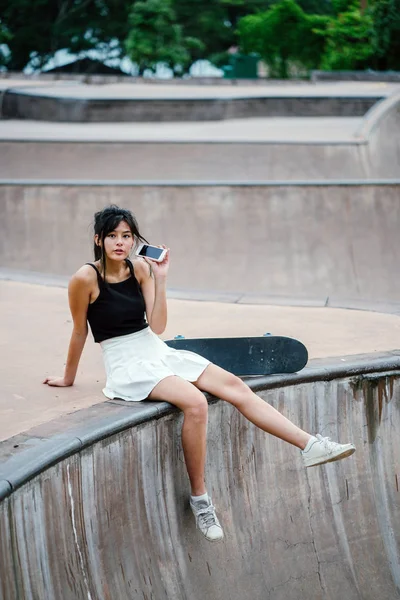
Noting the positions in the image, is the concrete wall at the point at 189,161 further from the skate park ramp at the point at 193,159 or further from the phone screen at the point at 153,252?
the phone screen at the point at 153,252

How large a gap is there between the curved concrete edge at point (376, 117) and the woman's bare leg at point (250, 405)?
33.6 ft

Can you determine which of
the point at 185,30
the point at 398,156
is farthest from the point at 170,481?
the point at 185,30

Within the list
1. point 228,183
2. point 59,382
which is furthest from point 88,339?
point 228,183

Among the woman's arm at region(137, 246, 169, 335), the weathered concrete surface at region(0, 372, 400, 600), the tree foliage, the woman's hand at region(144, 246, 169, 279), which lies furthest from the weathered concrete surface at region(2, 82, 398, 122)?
the woman's hand at region(144, 246, 169, 279)

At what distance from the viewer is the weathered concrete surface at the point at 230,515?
3266mm

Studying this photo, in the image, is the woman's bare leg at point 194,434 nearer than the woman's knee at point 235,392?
Yes

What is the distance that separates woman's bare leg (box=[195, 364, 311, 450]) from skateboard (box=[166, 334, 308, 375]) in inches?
19.3

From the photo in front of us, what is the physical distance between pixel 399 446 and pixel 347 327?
1.25 metres

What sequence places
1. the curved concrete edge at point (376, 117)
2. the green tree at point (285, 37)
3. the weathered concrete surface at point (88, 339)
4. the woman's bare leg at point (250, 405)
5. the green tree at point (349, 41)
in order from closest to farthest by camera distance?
the woman's bare leg at point (250, 405) < the weathered concrete surface at point (88, 339) < the curved concrete edge at point (376, 117) < the green tree at point (349, 41) < the green tree at point (285, 37)

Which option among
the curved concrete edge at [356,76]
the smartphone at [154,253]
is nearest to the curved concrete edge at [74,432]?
the smartphone at [154,253]

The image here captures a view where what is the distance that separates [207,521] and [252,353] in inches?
41.4

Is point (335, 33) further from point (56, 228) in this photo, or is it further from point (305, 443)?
point (305, 443)

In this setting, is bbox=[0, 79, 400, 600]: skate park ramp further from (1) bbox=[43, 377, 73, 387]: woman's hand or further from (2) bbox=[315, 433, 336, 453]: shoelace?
(2) bbox=[315, 433, 336, 453]: shoelace

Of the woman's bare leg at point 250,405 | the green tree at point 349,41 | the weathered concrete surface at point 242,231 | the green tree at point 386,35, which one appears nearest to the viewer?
A: the woman's bare leg at point 250,405
